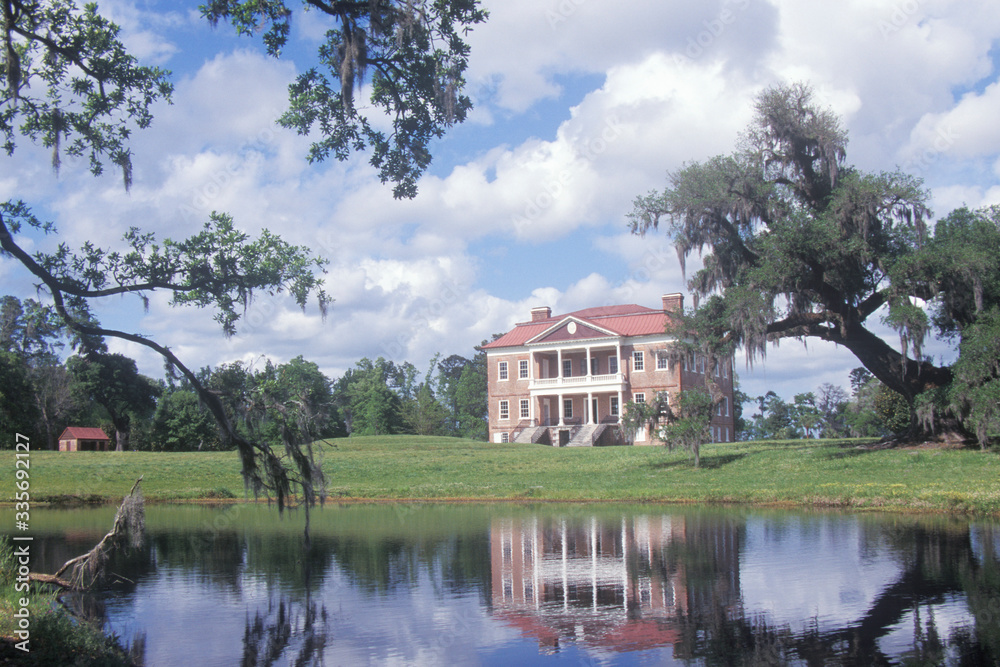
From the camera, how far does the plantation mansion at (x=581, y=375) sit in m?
59.6

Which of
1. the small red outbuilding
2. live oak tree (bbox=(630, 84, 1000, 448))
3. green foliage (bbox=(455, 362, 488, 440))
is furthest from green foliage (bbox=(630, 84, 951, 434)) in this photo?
green foliage (bbox=(455, 362, 488, 440))

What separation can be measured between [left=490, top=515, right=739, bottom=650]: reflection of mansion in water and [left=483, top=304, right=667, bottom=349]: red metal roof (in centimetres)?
4082

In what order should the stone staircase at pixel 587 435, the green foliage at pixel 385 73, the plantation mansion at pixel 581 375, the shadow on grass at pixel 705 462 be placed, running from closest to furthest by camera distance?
1. the green foliage at pixel 385 73
2. the shadow on grass at pixel 705 462
3. the stone staircase at pixel 587 435
4. the plantation mansion at pixel 581 375

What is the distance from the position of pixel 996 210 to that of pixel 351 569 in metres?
28.8

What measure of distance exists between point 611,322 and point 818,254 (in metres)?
33.4

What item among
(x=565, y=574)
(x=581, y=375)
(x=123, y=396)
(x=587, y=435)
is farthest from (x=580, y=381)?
(x=565, y=574)

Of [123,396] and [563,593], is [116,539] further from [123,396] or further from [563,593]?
[123,396]

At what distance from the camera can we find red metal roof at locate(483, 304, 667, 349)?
61.0 metres

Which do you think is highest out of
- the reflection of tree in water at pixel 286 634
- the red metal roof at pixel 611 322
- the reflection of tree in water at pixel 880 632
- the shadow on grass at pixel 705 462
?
the red metal roof at pixel 611 322

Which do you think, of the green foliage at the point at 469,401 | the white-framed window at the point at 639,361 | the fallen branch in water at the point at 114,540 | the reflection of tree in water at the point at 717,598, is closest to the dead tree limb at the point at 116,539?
the fallen branch in water at the point at 114,540

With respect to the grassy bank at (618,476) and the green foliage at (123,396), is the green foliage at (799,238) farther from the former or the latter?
the green foliage at (123,396)

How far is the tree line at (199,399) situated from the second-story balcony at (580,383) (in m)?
14.8

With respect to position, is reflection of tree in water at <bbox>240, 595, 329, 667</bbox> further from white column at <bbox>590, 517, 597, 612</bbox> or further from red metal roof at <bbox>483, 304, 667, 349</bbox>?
red metal roof at <bbox>483, 304, 667, 349</bbox>

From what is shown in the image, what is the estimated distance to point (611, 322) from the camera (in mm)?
63156
